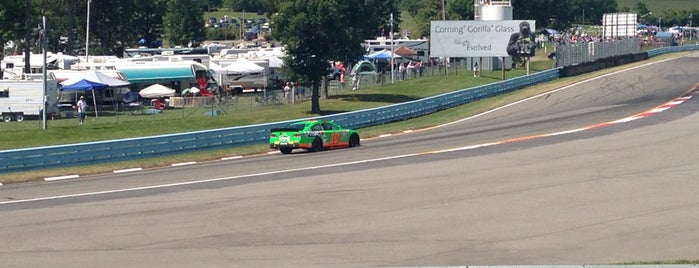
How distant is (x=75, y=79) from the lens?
2292 inches

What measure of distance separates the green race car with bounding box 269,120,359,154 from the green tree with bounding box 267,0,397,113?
2143cm

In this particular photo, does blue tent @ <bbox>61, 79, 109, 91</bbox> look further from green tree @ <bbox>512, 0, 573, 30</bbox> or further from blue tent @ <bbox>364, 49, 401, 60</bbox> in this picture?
green tree @ <bbox>512, 0, 573, 30</bbox>

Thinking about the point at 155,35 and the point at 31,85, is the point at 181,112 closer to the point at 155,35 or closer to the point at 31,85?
the point at 31,85

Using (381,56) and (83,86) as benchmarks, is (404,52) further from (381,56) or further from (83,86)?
(83,86)

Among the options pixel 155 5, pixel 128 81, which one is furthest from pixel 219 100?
pixel 155 5

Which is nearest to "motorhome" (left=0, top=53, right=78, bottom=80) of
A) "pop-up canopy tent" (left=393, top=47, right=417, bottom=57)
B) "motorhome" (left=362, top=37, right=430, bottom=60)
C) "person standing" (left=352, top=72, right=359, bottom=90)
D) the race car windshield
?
"person standing" (left=352, top=72, right=359, bottom=90)

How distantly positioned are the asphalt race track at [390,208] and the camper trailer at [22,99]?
2279 cm

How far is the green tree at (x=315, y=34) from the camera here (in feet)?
189

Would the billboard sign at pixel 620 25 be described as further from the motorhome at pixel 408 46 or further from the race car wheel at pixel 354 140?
A: the race car wheel at pixel 354 140

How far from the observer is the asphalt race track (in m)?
16.3

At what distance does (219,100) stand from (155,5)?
64.2 m

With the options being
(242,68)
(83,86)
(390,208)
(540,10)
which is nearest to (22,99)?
(83,86)

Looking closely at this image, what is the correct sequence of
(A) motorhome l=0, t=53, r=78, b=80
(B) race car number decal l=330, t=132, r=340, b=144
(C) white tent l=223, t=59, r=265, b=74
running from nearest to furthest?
1. (B) race car number decal l=330, t=132, r=340, b=144
2. (C) white tent l=223, t=59, r=265, b=74
3. (A) motorhome l=0, t=53, r=78, b=80

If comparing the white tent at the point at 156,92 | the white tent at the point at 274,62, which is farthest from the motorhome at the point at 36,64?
the white tent at the point at 274,62
